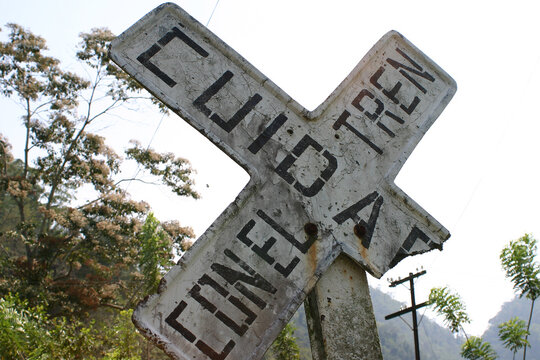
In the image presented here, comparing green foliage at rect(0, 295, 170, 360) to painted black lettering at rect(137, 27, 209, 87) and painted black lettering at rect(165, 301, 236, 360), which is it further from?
painted black lettering at rect(137, 27, 209, 87)

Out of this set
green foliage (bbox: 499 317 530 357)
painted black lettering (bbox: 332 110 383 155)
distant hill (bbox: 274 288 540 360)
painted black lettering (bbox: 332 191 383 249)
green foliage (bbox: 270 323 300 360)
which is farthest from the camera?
distant hill (bbox: 274 288 540 360)

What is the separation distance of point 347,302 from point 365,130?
69cm

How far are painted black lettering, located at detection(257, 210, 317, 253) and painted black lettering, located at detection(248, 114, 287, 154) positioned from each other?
0.83 feet

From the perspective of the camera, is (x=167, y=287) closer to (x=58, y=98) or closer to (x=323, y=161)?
(x=323, y=161)

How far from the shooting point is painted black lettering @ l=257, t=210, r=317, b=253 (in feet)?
4.62

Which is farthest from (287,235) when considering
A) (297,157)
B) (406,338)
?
(406,338)

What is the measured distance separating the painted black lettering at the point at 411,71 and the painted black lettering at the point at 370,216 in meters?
0.61

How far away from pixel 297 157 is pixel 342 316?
0.60 metres

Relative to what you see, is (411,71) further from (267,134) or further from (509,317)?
(509,317)

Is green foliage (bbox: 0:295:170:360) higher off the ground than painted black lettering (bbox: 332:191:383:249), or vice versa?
painted black lettering (bbox: 332:191:383:249)

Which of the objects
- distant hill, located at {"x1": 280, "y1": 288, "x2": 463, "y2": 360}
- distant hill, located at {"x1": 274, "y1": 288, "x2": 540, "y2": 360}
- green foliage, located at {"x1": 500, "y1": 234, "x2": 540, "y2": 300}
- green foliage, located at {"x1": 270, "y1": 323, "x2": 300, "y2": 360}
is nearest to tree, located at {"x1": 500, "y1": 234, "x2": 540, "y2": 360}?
green foliage, located at {"x1": 500, "y1": 234, "x2": 540, "y2": 300}

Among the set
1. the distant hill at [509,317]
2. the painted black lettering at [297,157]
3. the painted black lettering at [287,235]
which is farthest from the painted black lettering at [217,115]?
the distant hill at [509,317]

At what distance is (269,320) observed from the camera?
1289 mm

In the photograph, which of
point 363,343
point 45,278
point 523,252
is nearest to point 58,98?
point 45,278
